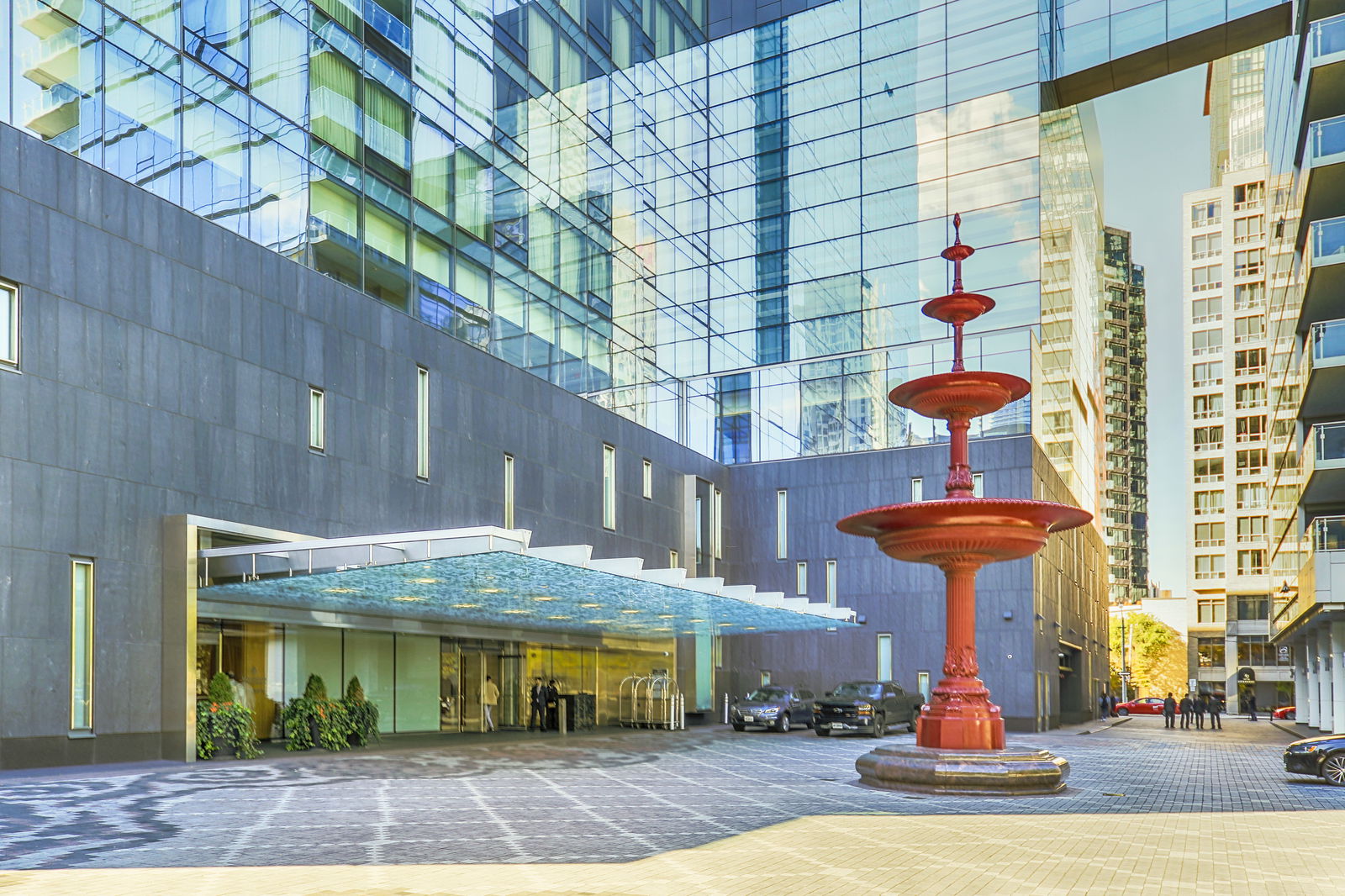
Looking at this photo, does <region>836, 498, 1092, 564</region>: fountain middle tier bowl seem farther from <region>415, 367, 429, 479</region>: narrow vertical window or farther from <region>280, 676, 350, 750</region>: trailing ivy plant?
<region>415, 367, 429, 479</region>: narrow vertical window

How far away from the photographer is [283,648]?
26781mm

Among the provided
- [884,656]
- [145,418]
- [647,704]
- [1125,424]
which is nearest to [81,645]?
[145,418]

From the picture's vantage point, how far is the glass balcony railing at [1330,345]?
34438 millimetres

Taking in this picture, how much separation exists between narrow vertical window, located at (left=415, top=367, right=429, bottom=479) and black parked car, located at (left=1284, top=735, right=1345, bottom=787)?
19423mm

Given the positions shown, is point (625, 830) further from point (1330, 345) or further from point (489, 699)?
point (1330, 345)

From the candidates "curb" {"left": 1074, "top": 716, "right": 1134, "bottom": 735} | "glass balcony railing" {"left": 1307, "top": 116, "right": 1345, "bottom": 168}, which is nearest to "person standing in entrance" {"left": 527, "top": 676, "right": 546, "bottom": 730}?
"curb" {"left": 1074, "top": 716, "right": 1134, "bottom": 735}

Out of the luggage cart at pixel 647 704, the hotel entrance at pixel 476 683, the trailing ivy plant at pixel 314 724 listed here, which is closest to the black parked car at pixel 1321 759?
the trailing ivy plant at pixel 314 724

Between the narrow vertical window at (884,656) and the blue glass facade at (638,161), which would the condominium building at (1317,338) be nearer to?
the blue glass facade at (638,161)

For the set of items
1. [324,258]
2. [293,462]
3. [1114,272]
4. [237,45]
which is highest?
[1114,272]

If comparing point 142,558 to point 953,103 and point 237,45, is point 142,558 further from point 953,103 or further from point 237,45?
point 953,103

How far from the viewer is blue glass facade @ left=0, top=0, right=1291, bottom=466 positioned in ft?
85.2

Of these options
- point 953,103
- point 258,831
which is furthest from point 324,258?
point 953,103

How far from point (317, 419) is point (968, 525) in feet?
48.4

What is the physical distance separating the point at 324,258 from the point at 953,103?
31.7 metres
